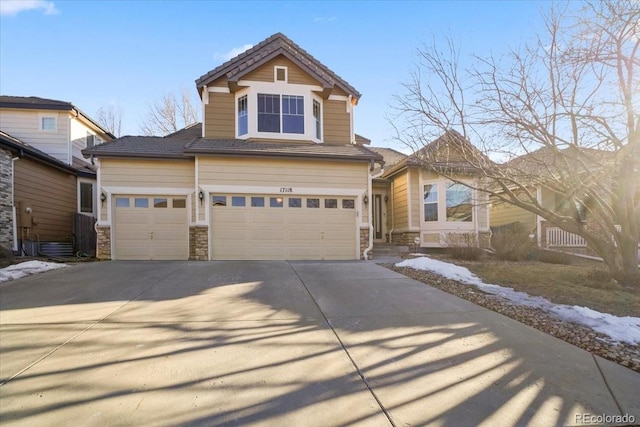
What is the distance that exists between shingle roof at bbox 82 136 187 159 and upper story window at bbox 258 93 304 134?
3011 millimetres

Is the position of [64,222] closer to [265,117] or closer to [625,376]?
[265,117]

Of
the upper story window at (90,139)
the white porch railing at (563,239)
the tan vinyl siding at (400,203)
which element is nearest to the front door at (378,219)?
the tan vinyl siding at (400,203)

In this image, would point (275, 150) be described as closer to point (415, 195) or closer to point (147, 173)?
point (147, 173)

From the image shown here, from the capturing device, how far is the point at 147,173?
11.0 m

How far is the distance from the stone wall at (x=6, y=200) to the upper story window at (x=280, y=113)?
27.2 feet

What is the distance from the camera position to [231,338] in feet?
12.6

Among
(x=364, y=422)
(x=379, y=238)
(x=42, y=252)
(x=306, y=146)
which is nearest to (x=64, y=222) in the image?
(x=42, y=252)

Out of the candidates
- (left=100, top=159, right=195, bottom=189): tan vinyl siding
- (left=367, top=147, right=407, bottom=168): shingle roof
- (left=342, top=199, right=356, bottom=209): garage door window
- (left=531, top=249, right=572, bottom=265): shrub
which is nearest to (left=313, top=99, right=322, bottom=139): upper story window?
(left=342, top=199, right=356, bottom=209): garage door window

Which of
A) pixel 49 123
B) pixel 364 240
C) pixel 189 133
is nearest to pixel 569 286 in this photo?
pixel 364 240

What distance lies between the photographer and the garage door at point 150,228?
1087 cm

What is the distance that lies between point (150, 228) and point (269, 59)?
7.01 meters

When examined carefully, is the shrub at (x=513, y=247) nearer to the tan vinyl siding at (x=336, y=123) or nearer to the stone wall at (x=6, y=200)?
the tan vinyl siding at (x=336, y=123)

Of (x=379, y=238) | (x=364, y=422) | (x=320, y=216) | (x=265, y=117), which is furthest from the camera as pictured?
(x=379, y=238)

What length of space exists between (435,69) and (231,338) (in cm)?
721
